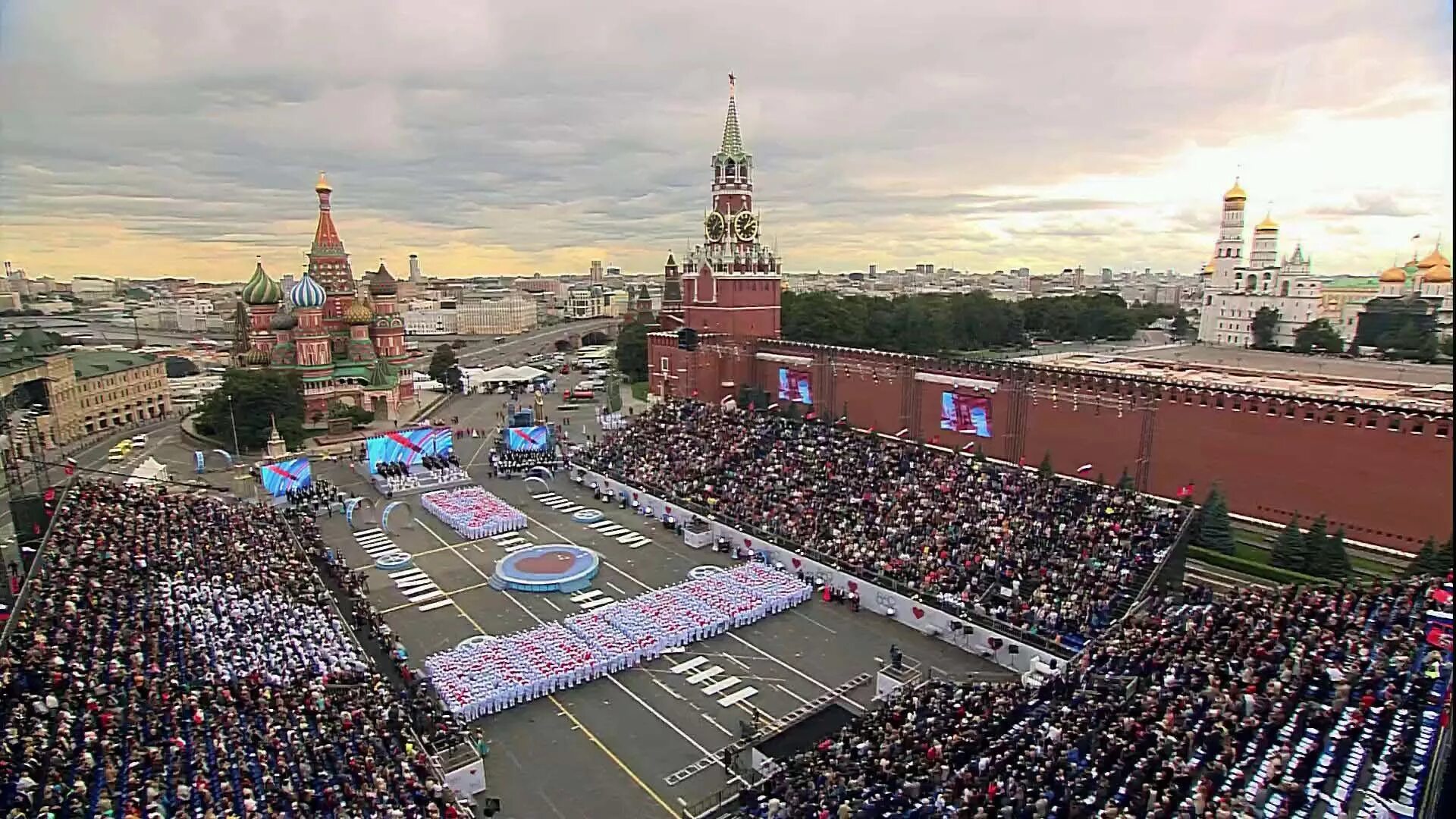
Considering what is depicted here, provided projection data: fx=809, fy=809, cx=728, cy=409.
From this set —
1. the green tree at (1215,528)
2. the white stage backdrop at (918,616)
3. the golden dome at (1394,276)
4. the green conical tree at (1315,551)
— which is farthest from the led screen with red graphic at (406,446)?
the golden dome at (1394,276)

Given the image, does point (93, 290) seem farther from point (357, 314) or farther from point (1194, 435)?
point (1194, 435)

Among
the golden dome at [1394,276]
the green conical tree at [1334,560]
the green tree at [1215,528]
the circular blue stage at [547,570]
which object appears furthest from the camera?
the golden dome at [1394,276]

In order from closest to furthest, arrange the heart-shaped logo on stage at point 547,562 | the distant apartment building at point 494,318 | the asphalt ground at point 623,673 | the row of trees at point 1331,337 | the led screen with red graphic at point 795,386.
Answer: the asphalt ground at point 623,673 → the heart-shaped logo on stage at point 547,562 → the led screen with red graphic at point 795,386 → the row of trees at point 1331,337 → the distant apartment building at point 494,318

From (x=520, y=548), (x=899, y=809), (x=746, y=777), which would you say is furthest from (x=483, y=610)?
(x=899, y=809)

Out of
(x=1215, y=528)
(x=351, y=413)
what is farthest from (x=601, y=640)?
(x=351, y=413)

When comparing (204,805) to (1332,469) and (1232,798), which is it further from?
(1332,469)

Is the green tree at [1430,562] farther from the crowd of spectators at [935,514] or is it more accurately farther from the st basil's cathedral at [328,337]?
the st basil's cathedral at [328,337]
